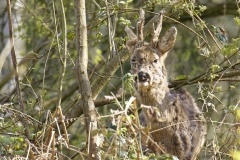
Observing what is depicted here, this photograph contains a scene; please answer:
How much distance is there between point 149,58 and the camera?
7359mm

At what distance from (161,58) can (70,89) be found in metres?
3.47

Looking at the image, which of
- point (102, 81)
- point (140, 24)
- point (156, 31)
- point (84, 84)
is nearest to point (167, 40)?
point (156, 31)

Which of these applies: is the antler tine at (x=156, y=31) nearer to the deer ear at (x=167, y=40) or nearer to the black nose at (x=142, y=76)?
the deer ear at (x=167, y=40)

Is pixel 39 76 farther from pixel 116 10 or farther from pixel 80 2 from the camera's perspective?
pixel 80 2

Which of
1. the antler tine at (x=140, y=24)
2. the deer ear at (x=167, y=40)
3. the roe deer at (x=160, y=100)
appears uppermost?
the antler tine at (x=140, y=24)

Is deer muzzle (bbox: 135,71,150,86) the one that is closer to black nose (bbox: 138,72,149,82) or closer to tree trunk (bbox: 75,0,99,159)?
black nose (bbox: 138,72,149,82)

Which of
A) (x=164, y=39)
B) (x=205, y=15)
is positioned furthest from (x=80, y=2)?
(x=205, y=15)

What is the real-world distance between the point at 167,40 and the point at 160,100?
72 centimetres

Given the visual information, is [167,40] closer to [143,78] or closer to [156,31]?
[156,31]

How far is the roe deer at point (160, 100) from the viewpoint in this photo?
288 inches

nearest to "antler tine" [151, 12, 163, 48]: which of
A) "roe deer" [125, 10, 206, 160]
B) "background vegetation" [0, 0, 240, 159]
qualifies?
"roe deer" [125, 10, 206, 160]

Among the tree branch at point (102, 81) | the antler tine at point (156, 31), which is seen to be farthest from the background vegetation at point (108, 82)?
the antler tine at point (156, 31)

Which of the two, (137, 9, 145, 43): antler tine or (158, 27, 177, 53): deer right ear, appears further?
(158, 27, 177, 53): deer right ear

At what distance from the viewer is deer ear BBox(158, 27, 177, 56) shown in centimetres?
754
